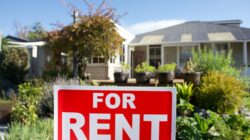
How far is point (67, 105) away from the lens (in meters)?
1.41

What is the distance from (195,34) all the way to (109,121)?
24.2 metres

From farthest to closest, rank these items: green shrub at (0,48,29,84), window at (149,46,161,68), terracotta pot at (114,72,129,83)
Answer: window at (149,46,161,68) → green shrub at (0,48,29,84) → terracotta pot at (114,72,129,83)

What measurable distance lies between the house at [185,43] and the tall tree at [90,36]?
33.7 feet

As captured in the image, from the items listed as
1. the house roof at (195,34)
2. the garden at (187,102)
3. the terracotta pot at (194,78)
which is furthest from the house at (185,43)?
the terracotta pot at (194,78)

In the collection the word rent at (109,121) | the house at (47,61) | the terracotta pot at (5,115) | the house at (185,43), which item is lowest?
the terracotta pot at (5,115)

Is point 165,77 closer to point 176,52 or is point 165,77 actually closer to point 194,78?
point 194,78

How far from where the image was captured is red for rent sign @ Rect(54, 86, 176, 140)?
1.41 m

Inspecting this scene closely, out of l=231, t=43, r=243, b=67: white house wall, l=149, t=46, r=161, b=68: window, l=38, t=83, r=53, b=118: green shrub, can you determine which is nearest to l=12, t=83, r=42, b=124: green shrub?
l=38, t=83, r=53, b=118: green shrub

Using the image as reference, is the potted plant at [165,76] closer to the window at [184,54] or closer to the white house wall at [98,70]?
the white house wall at [98,70]

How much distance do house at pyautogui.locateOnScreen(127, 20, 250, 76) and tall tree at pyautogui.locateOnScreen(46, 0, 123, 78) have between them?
10260 mm

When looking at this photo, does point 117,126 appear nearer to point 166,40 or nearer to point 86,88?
point 86,88

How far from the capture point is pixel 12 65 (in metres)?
17.4

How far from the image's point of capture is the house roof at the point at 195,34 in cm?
2273

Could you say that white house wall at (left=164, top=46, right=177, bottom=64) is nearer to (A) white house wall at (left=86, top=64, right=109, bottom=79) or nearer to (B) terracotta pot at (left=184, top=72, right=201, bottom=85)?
(A) white house wall at (left=86, top=64, right=109, bottom=79)
